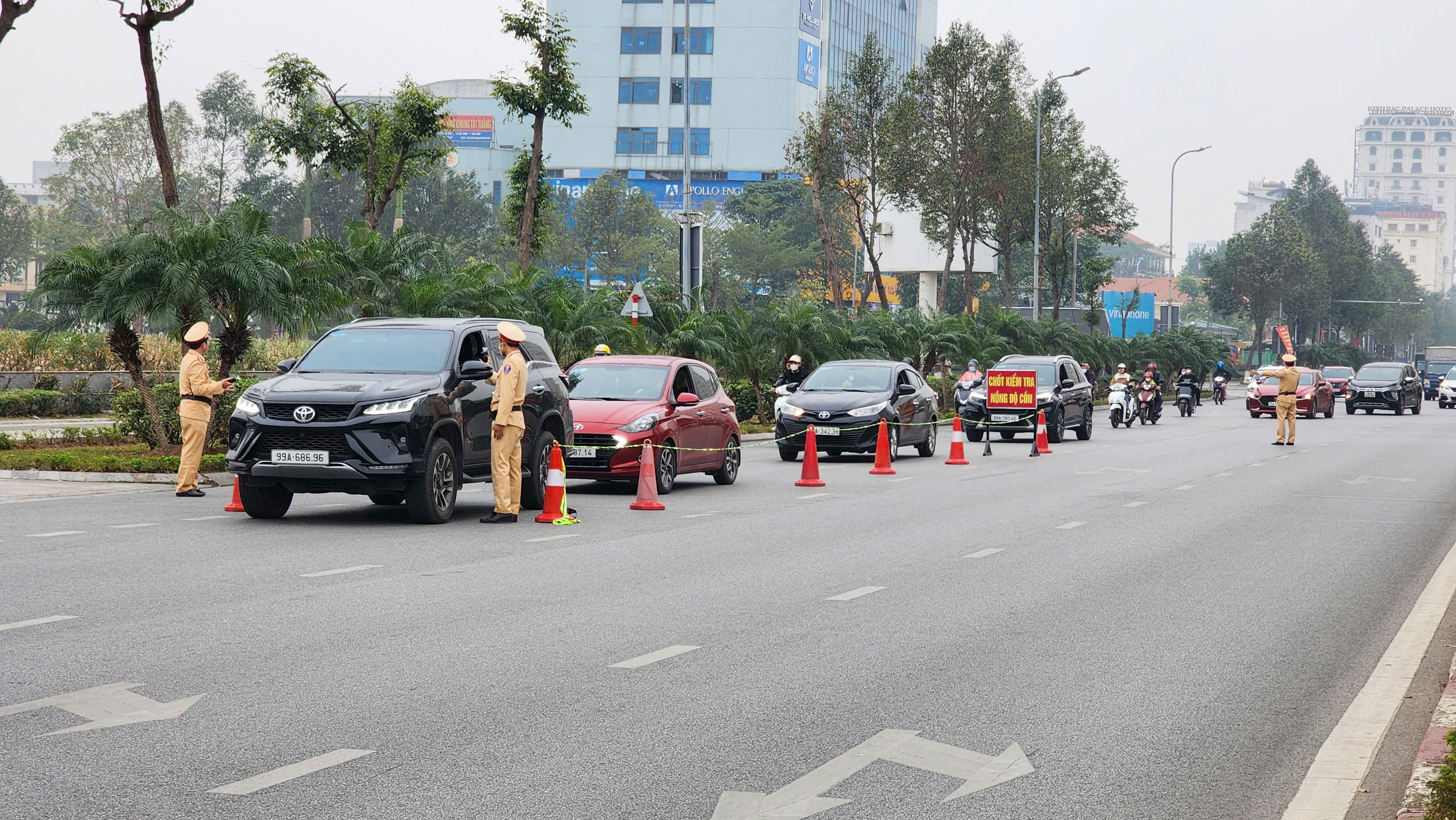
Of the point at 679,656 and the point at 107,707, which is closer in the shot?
the point at 107,707

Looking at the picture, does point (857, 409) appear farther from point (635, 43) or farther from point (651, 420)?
point (635, 43)

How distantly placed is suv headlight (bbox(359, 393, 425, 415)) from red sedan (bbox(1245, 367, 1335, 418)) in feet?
127

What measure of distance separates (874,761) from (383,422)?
8369 millimetres

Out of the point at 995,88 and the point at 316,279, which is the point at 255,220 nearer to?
the point at 316,279

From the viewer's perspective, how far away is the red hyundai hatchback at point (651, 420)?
1772 centimetres

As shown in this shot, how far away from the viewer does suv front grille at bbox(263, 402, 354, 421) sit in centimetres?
1349

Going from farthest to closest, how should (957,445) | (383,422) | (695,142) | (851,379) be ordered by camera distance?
(695,142), (851,379), (957,445), (383,422)

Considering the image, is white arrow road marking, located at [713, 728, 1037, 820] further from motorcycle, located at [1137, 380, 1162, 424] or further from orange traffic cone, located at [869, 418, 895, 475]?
motorcycle, located at [1137, 380, 1162, 424]

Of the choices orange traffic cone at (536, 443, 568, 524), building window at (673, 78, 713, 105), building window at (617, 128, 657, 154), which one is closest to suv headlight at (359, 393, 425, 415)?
orange traffic cone at (536, 443, 568, 524)

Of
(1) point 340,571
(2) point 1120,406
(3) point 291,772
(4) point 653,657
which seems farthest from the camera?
(2) point 1120,406

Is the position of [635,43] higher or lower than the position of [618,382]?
higher

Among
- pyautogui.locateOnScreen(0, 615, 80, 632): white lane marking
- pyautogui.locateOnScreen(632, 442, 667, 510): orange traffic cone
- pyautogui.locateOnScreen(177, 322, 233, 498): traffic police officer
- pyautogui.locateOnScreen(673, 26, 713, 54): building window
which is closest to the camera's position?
pyautogui.locateOnScreen(0, 615, 80, 632): white lane marking

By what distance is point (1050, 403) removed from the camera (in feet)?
105

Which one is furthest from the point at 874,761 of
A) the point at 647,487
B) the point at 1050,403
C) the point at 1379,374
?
the point at 1379,374
